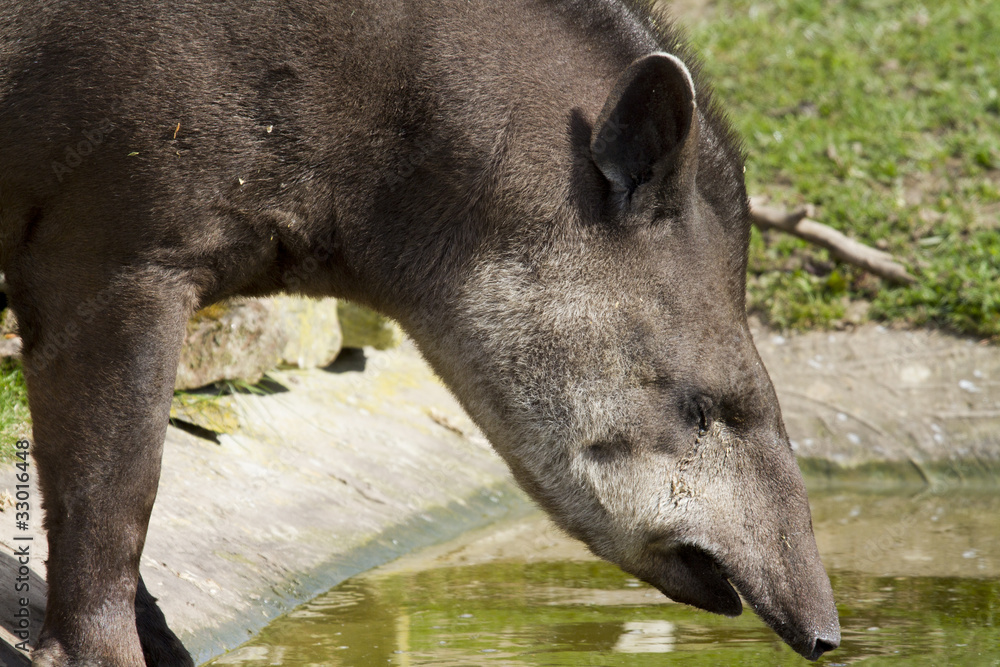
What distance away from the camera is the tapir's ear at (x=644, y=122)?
11.1 ft

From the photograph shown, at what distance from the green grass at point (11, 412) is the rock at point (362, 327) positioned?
2.63 meters

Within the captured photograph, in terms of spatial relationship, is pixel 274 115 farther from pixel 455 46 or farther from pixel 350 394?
pixel 350 394

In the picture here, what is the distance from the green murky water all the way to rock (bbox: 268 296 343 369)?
191 cm

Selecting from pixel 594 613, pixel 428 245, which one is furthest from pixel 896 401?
pixel 428 245

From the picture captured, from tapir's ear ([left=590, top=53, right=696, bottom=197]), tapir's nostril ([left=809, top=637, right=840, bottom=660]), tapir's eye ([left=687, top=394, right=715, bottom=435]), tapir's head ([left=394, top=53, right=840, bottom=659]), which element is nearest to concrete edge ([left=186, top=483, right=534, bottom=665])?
tapir's head ([left=394, top=53, right=840, bottom=659])

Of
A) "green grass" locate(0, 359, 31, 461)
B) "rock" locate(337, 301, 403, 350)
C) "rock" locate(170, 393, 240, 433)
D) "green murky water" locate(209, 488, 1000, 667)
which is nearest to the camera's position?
"green murky water" locate(209, 488, 1000, 667)

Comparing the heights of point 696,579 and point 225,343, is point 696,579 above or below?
above

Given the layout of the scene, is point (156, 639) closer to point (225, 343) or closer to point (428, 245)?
point (428, 245)

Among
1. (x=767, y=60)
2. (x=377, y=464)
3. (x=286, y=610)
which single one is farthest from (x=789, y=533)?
(x=767, y=60)

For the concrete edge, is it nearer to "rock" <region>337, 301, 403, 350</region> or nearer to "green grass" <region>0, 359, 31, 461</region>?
"green grass" <region>0, 359, 31, 461</region>

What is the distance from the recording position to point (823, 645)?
364 cm

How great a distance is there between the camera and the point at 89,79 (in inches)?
125

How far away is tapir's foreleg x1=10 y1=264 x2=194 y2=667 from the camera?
329cm

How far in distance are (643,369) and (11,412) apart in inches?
118
